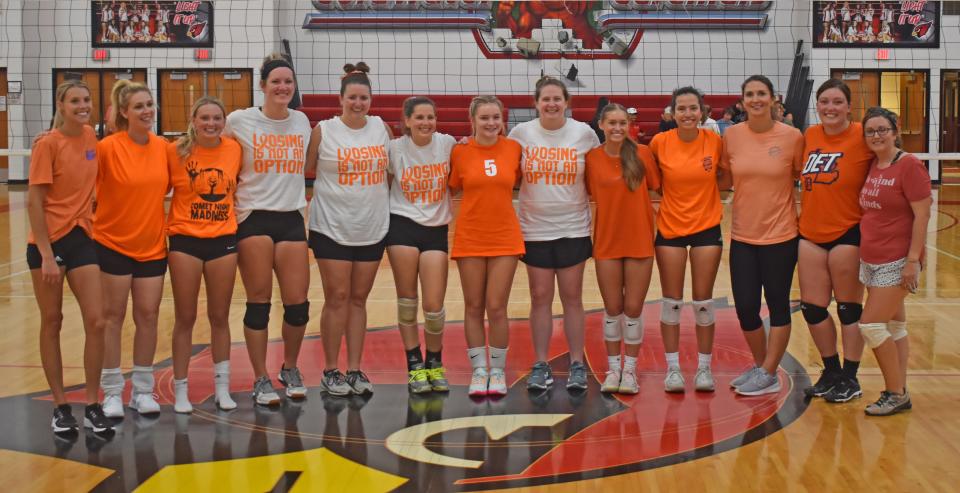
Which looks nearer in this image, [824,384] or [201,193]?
[201,193]

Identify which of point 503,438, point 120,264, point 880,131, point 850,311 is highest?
point 880,131

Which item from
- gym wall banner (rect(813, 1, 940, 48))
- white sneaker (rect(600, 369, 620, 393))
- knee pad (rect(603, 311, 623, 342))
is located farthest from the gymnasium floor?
gym wall banner (rect(813, 1, 940, 48))

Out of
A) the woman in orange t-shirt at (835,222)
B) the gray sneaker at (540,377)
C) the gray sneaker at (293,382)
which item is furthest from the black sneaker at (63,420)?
the woman in orange t-shirt at (835,222)

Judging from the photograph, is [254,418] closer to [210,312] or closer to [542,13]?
[210,312]

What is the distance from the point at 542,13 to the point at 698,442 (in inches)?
605

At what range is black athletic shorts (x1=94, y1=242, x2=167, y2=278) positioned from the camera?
14.6 ft

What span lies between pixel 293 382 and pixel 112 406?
82cm

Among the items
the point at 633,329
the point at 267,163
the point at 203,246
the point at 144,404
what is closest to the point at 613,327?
the point at 633,329

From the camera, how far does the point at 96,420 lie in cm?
438

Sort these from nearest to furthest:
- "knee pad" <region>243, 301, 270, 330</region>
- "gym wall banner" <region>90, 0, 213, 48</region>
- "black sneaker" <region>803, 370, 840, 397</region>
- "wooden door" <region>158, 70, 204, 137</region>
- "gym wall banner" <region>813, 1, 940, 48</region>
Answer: "knee pad" <region>243, 301, 270, 330</region>
"black sneaker" <region>803, 370, 840, 397</region>
"gym wall banner" <region>813, 1, 940, 48</region>
"gym wall banner" <region>90, 0, 213, 48</region>
"wooden door" <region>158, 70, 204, 137</region>

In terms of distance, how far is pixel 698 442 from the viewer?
4.28 metres

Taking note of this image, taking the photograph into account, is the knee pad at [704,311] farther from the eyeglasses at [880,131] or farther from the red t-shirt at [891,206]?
the eyeglasses at [880,131]

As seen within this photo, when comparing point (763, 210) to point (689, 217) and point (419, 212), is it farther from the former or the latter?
point (419, 212)

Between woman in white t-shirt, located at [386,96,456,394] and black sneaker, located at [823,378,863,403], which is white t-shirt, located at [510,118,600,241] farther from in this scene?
black sneaker, located at [823,378,863,403]
